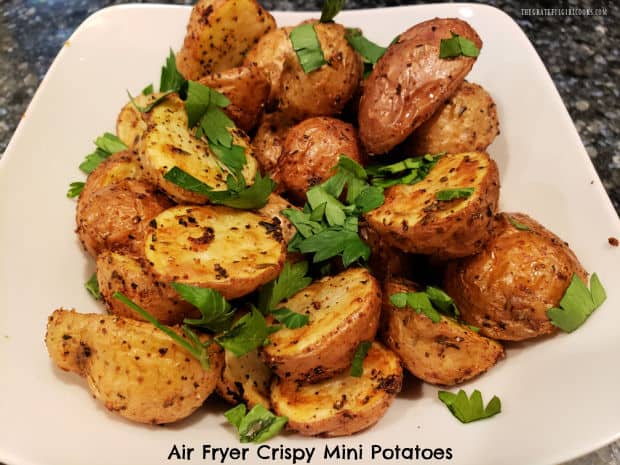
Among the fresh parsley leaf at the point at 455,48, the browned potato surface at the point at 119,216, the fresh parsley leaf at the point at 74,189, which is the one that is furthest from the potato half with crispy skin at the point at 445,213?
the fresh parsley leaf at the point at 74,189

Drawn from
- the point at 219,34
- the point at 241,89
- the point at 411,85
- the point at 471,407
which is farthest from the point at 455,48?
the point at 471,407

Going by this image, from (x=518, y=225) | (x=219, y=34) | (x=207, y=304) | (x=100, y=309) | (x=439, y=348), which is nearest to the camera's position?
(x=207, y=304)

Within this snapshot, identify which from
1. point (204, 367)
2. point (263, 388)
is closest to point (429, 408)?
point (263, 388)

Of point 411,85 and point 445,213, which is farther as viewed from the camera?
point 411,85

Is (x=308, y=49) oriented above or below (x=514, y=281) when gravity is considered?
above

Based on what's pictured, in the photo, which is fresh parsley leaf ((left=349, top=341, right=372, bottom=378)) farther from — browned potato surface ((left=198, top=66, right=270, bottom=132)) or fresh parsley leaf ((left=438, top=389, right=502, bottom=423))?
browned potato surface ((left=198, top=66, right=270, bottom=132))

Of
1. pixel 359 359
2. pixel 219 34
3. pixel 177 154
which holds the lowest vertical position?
pixel 359 359

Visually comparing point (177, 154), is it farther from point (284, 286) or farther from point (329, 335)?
point (329, 335)
